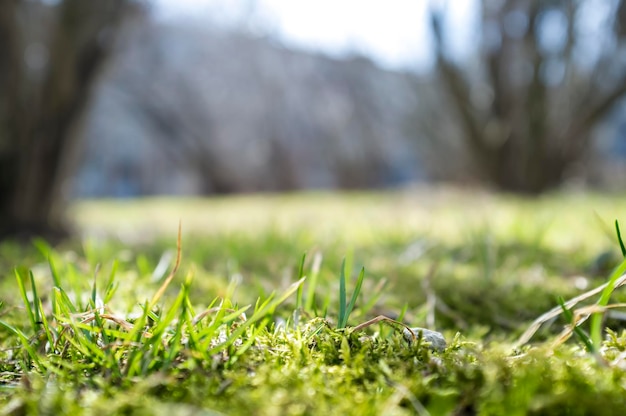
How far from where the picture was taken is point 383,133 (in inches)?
639

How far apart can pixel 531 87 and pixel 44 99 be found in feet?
15.0

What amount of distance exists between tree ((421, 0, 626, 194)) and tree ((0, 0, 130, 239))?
11.2ft

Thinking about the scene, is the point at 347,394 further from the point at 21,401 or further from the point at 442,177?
the point at 442,177

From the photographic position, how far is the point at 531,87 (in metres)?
5.12

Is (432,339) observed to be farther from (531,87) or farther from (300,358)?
(531,87)

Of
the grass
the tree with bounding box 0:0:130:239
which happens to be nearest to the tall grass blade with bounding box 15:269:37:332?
the grass

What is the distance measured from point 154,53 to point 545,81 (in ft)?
33.3

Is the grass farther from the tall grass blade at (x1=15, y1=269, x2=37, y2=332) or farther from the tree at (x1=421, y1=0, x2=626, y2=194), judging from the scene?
the tree at (x1=421, y1=0, x2=626, y2=194)

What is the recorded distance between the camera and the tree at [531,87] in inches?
199

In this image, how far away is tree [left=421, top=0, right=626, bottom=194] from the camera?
506 centimetres

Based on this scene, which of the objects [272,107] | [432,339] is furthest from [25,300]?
[272,107]

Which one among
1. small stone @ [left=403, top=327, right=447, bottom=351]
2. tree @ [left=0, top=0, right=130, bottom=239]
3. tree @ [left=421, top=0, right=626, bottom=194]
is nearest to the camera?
small stone @ [left=403, top=327, right=447, bottom=351]

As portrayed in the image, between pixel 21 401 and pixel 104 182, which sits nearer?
pixel 21 401

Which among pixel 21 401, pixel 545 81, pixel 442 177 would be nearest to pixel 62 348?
pixel 21 401
